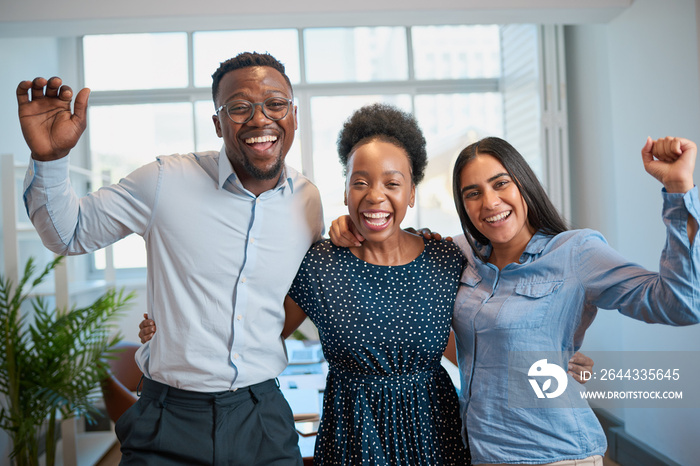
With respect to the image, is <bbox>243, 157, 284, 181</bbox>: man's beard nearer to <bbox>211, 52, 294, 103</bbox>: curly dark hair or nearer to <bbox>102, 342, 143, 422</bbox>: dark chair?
<bbox>211, 52, 294, 103</bbox>: curly dark hair

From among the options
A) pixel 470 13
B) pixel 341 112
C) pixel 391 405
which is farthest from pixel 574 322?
pixel 341 112

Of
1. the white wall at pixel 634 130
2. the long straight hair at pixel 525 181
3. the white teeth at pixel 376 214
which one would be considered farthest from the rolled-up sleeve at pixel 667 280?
the white wall at pixel 634 130

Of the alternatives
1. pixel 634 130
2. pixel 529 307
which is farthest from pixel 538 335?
pixel 634 130

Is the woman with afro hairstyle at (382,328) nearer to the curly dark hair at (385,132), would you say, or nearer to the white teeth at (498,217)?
the curly dark hair at (385,132)

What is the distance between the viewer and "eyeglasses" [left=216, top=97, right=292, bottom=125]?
1.62 metres

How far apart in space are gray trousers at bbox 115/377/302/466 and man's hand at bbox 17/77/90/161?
2.37ft

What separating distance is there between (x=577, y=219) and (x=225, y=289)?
398 cm

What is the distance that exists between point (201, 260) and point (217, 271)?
57mm

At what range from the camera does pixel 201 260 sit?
1599 mm

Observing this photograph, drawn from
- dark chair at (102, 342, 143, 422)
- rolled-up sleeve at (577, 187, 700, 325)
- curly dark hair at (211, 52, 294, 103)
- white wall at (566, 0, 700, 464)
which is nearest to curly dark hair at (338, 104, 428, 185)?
curly dark hair at (211, 52, 294, 103)

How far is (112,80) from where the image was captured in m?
5.66

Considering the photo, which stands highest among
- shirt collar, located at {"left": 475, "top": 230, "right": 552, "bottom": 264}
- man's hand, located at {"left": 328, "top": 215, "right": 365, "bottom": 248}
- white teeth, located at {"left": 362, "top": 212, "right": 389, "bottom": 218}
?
white teeth, located at {"left": 362, "top": 212, "right": 389, "bottom": 218}

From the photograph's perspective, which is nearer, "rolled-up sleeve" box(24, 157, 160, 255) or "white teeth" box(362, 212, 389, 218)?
"rolled-up sleeve" box(24, 157, 160, 255)

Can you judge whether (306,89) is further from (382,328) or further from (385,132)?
(382,328)
